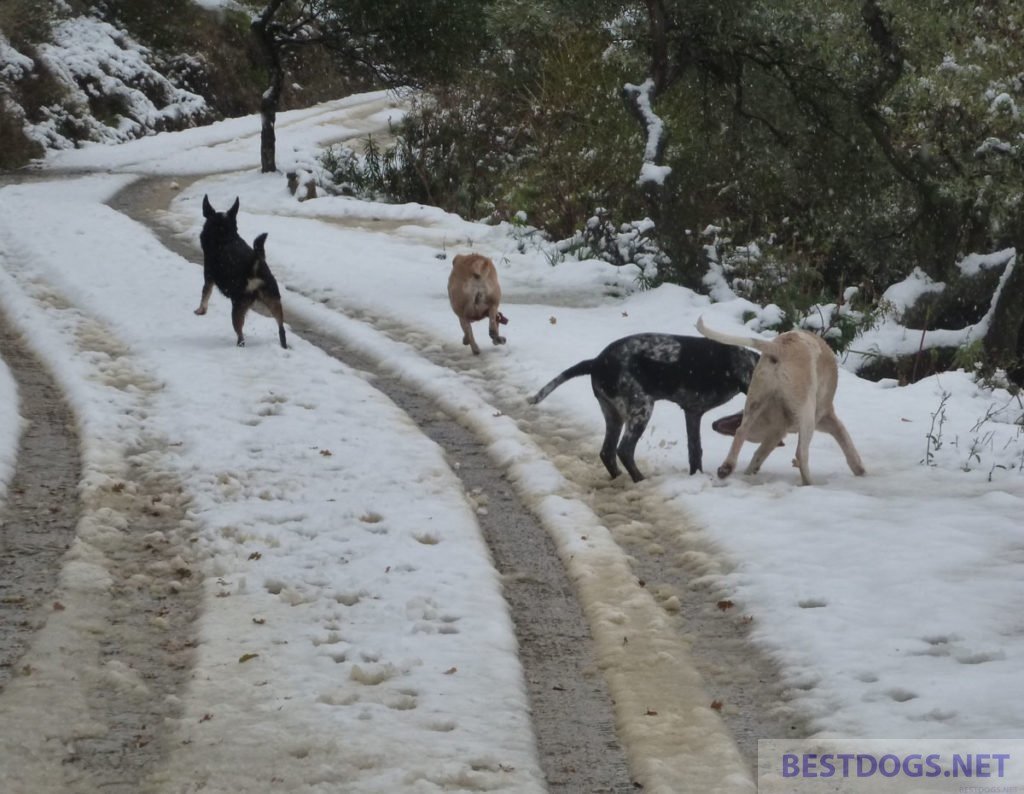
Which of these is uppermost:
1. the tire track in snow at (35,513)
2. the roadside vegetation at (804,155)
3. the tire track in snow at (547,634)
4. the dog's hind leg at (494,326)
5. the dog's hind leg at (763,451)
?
the roadside vegetation at (804,155)

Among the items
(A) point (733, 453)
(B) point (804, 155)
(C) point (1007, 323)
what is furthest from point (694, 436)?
(B) point (804, 155)

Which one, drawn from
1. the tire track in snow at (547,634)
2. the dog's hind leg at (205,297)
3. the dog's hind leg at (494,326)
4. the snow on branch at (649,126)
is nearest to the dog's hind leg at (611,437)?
the tire track in snow at (547,634)

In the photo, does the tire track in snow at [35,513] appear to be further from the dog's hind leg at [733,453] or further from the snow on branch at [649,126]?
the snow on branch at [649,126]

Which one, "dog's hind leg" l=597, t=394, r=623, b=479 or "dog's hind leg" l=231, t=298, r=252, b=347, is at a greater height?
"dog's hind leg" l=231, t=298, r=252, b=347

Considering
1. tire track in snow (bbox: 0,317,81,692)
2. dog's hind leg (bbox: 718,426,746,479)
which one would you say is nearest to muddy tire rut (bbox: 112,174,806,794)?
dog's hind leg (bbox: 718,426,746,479)

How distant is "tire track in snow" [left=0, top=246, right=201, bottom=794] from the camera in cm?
477

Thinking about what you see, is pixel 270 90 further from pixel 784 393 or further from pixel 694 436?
pixel 784 393

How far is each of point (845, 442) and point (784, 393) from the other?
0.88 m

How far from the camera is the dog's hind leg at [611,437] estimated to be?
8531 millimetres

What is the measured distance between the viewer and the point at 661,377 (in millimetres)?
8336

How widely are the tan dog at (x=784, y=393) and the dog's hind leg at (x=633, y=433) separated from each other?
571mm

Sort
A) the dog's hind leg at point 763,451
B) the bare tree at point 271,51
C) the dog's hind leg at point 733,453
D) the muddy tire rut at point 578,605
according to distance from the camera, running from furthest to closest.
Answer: the bare tree at point 271,51 < the dog's hind leg at point 763,451 < the dog's hind leg at point 733,453 < the muddy tire rut at point 578,605

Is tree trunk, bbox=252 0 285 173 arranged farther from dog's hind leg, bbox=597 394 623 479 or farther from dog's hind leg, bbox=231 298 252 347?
dog's hind leg, bbox=597 394 623 479

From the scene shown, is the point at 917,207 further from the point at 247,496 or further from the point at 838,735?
the point at 838,735
